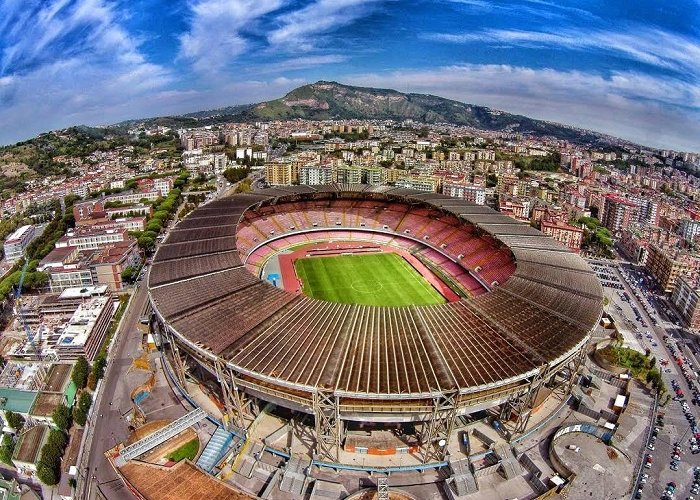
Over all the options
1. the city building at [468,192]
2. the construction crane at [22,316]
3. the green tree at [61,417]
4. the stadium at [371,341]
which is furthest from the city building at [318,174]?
the green tree at [61,417]

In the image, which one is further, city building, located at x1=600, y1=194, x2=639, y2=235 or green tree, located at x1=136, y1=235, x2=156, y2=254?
city building, located at x1=600, y1=194, x2=639, y2=235

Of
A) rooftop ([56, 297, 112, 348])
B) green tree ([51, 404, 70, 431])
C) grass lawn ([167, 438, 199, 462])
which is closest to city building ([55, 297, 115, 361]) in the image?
rooftop ([56, 297, 112, 348])

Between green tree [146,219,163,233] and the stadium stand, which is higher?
the stadium stand

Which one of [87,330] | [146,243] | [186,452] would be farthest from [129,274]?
[186,452]

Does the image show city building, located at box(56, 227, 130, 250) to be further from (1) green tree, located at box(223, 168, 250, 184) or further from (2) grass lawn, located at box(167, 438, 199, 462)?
(1) green tree, located at box(223, 168, 250, 184)

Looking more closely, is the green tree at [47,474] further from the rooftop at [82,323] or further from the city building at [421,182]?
the city building at [421,182]

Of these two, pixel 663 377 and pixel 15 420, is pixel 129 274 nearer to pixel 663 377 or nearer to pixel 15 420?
pixel 15 420
